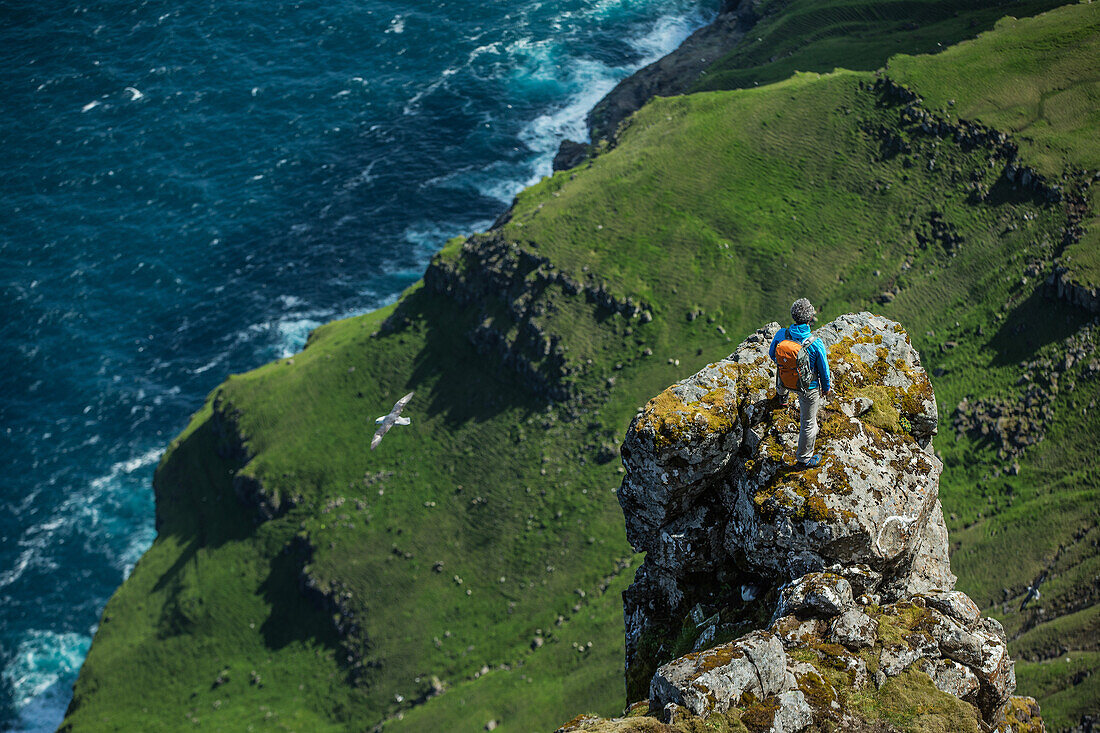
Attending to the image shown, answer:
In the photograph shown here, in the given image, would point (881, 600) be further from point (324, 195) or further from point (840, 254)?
point (324, 195)

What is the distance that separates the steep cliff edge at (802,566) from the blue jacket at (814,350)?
2754mm

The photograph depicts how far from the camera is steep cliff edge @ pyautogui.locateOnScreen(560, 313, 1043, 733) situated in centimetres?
2764

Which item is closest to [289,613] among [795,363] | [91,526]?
[91,526]

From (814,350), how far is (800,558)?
7.63 meters

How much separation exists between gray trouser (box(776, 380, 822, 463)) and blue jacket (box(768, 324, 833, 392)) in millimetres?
372

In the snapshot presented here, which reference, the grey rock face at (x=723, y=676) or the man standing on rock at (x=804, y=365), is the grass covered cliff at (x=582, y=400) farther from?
the man standing on rock at (x=804, y=365)

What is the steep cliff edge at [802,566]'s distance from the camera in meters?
27.6

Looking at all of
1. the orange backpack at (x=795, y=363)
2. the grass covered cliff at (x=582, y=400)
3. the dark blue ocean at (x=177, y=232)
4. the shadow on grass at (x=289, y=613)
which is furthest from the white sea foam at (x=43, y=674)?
the orange backpack at (x=795, y=363)

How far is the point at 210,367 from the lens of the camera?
146625 millimetres

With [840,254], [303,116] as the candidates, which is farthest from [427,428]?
[303,116]

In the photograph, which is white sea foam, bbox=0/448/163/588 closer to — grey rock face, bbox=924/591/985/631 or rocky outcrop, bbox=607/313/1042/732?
rocky outcrop, bbox=607/313/1042/732

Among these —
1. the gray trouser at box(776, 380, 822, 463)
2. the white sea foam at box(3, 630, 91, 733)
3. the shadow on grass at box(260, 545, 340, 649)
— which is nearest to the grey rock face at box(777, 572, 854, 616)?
the gray trouser at box(776, 380, 822, 463)

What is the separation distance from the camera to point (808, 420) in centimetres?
3142

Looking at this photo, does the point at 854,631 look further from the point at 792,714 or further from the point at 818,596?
the point at 792,714
